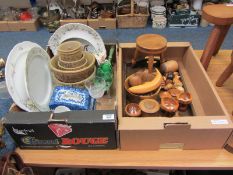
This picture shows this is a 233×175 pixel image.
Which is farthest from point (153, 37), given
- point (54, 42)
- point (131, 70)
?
point (54, 42)

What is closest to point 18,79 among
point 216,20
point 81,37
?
point 81,37

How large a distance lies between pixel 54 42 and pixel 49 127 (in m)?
0.45

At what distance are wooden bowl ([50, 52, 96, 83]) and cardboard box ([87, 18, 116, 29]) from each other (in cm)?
153

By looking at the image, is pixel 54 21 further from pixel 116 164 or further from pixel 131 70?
pixel 116 164

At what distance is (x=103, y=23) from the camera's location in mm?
2291

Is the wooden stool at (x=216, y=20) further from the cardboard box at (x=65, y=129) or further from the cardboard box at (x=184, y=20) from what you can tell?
the cardboard box at (x=184, y=20)

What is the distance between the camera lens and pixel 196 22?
2.27 metres

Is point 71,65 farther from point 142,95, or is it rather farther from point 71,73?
point 142,95

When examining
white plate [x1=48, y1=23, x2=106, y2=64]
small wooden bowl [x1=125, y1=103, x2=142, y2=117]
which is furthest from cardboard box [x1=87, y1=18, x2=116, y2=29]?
small wooden bowl [x1=125, y1=103, x2=142, y2=117]

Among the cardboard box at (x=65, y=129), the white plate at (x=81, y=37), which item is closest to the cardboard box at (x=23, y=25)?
the white plate at (x=81, y=37)

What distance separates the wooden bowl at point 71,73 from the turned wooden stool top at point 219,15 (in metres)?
0.47

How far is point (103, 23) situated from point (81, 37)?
140cm

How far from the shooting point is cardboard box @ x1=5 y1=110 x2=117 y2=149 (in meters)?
0.62

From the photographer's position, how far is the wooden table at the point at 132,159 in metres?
0.66
